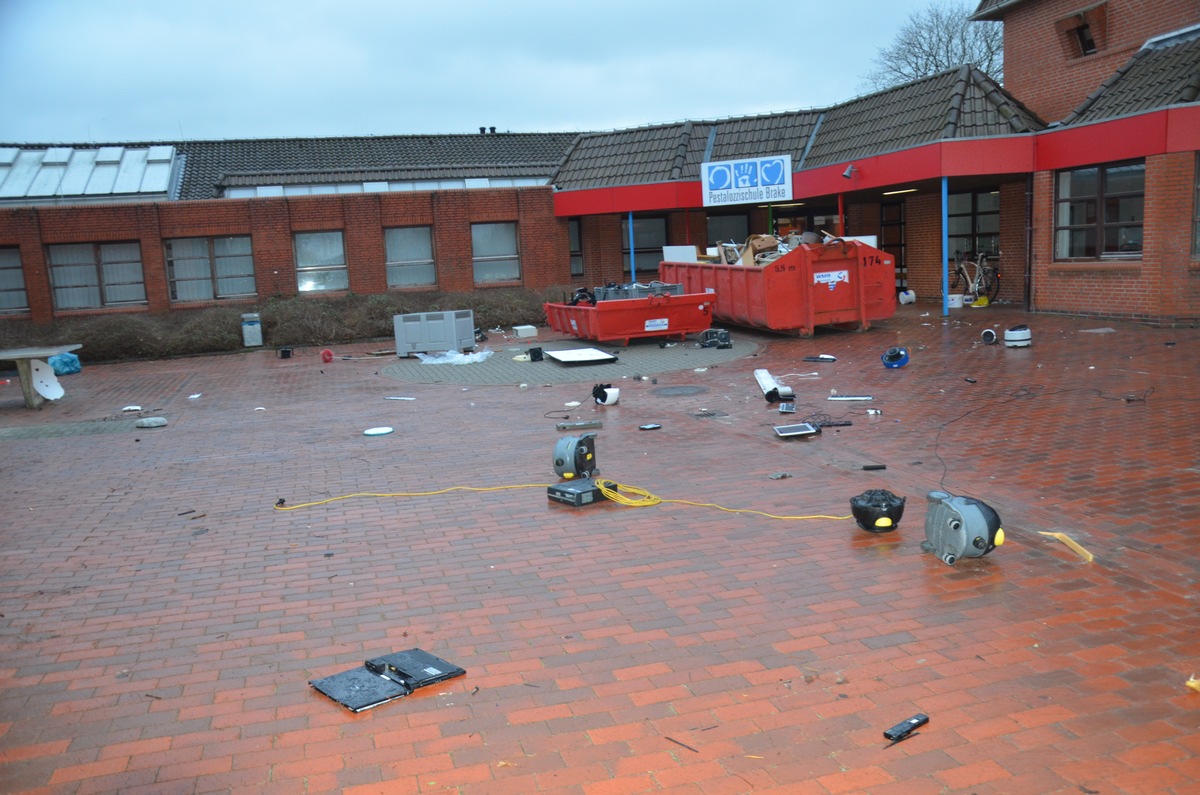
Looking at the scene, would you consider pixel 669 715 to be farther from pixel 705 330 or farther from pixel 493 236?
pixel 493 236

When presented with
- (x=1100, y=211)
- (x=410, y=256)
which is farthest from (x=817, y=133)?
(x=410, y=256)

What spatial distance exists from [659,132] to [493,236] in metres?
5.98

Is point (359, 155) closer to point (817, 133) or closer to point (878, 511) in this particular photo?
point (817, 133)

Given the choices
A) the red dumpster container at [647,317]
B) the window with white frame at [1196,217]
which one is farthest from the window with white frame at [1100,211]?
the red dumpster container at [647,317]

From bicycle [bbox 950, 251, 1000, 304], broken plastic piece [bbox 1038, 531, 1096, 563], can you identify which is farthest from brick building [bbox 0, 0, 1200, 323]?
broken plastic piece [bbox 1038, 531, 1096, 563]

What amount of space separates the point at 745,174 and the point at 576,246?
6.55 meters

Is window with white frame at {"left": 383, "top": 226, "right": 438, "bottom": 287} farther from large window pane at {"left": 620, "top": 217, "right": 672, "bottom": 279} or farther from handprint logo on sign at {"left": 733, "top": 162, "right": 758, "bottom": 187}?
handprint logo on sign at {"left": 733, "top": 162, "right": 758, "bottom": 187}

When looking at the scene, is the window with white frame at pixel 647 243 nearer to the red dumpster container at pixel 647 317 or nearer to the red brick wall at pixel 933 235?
the red brick wall at pixel 933 235

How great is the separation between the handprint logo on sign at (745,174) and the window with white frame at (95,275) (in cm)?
1643

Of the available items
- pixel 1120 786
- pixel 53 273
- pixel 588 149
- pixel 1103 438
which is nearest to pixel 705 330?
pixel 1103 438

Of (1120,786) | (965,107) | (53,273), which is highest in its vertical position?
(965,107)

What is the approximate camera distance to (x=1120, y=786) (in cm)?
337

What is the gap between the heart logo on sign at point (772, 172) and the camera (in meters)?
25.3

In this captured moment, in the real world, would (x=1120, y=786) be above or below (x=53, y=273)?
below
